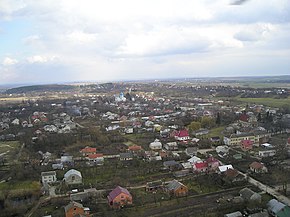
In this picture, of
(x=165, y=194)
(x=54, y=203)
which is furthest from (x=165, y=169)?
(x=54, y=203)

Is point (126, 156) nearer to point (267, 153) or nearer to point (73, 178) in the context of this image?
point (73, 178)

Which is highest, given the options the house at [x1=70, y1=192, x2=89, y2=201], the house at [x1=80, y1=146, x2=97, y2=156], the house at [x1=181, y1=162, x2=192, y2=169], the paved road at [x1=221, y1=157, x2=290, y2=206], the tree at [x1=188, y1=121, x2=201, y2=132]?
the tree at [x1=188, y1=121, x2=201, y2=132]

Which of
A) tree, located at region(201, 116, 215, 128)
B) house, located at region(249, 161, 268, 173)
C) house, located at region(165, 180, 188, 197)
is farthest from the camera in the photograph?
tree, located at region(201, 116, 215, 128)

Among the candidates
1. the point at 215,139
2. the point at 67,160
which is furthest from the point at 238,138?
the point at 67,160

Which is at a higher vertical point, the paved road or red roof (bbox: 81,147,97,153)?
red roof (bbox: 81,147,97,153)

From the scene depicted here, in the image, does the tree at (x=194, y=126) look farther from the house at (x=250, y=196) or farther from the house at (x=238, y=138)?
the house at (x=250, y=196)

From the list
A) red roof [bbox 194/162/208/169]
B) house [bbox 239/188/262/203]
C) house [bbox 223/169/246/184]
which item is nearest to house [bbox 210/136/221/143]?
red roof [bbox 194/162/208/169]

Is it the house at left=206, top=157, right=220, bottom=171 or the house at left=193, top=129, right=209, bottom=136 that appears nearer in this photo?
the house at left=206, top=157, right=220, bottom=171

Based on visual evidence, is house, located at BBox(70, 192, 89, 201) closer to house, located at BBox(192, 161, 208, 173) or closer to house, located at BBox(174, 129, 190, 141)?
house, located at BBox(192, 161, 208, 173)

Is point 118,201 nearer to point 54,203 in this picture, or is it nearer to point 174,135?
point 54,203

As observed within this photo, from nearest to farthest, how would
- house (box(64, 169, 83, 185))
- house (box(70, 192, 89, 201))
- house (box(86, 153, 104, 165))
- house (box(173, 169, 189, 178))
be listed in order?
house (box(70, 192, 89, 201))
house (box(64, 169, 83, 185))
house (box(173, 169, 189, 178))
house (box(86, 153, 104, 165))
